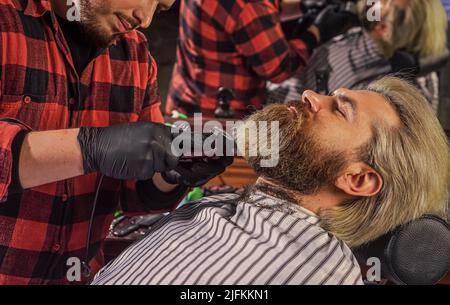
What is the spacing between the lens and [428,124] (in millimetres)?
1839

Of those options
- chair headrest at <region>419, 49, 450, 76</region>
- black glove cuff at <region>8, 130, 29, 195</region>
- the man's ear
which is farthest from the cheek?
chair headrest at <region>419, 49, 450, 76</region>

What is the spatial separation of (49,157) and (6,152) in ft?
0.36

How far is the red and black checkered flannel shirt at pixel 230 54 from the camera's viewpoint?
2.93 m

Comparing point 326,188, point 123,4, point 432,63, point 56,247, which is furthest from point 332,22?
point 56,247

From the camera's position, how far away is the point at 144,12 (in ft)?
5.81

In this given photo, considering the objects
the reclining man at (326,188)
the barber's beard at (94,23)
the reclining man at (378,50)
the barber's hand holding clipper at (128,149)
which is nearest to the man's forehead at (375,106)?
the reclining man at (326,188)

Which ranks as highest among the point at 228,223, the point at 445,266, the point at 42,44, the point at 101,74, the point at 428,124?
the point at 42,44

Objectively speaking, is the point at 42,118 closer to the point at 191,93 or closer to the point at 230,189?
the point at 230,189

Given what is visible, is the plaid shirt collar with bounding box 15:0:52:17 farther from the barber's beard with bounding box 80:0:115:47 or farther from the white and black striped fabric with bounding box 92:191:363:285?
the white and black striped fabric with bounding box 92:191:363:285

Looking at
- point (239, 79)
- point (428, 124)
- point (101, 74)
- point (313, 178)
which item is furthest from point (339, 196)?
point (239, 79)

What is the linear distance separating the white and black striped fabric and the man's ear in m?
0.15

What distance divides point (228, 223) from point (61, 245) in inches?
21.5

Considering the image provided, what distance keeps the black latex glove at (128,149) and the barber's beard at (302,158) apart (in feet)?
1.23

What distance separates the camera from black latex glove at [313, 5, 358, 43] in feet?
11.3
